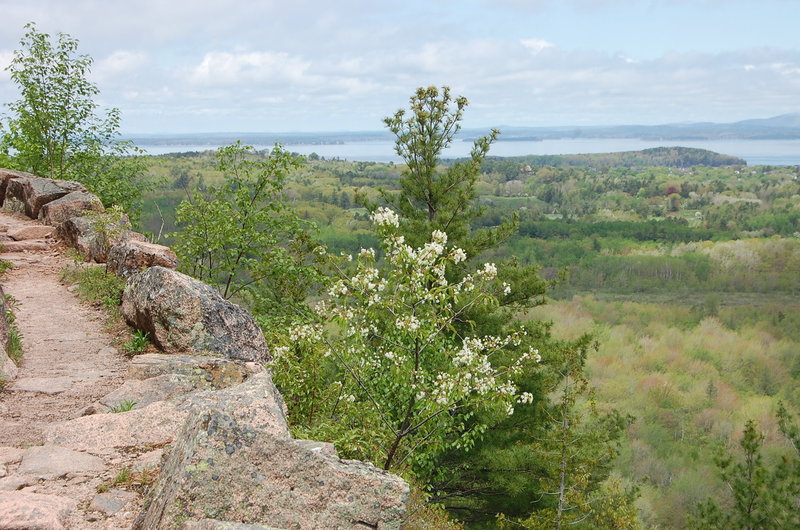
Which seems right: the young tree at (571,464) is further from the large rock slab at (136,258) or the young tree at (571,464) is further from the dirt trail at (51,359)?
the dirt trail at (51,359)

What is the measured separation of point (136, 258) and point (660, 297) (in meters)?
112

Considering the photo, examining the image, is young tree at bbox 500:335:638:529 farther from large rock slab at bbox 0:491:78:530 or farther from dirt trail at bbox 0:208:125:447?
large rock slab at bbox 0:491:78:530

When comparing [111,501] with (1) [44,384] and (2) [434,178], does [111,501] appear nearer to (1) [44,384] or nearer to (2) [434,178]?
(1) [44,384]

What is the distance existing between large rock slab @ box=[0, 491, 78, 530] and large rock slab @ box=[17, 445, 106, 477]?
0.64m

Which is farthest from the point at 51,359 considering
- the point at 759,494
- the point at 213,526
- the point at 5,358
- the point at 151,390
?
the point at 759,494

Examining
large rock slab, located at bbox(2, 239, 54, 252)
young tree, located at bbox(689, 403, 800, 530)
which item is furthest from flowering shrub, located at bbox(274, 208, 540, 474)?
young tree, located at bbox(689, 403, 800, 530)

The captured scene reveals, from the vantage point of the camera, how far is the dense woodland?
50.4 m

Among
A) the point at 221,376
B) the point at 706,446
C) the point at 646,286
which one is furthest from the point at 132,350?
the point at 646,286

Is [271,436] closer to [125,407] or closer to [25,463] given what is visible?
[25,463]

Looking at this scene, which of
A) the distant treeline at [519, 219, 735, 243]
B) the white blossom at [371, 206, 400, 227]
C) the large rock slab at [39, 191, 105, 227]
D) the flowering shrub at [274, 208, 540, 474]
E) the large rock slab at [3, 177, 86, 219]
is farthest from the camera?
the distant treeline at [519, 219, 735, 243]

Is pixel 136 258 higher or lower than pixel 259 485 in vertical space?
higher

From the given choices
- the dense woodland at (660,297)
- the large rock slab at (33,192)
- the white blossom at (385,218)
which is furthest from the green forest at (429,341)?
the large rock slab at (33,192)

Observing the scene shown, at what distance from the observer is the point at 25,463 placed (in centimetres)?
511

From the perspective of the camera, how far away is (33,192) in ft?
56.3
